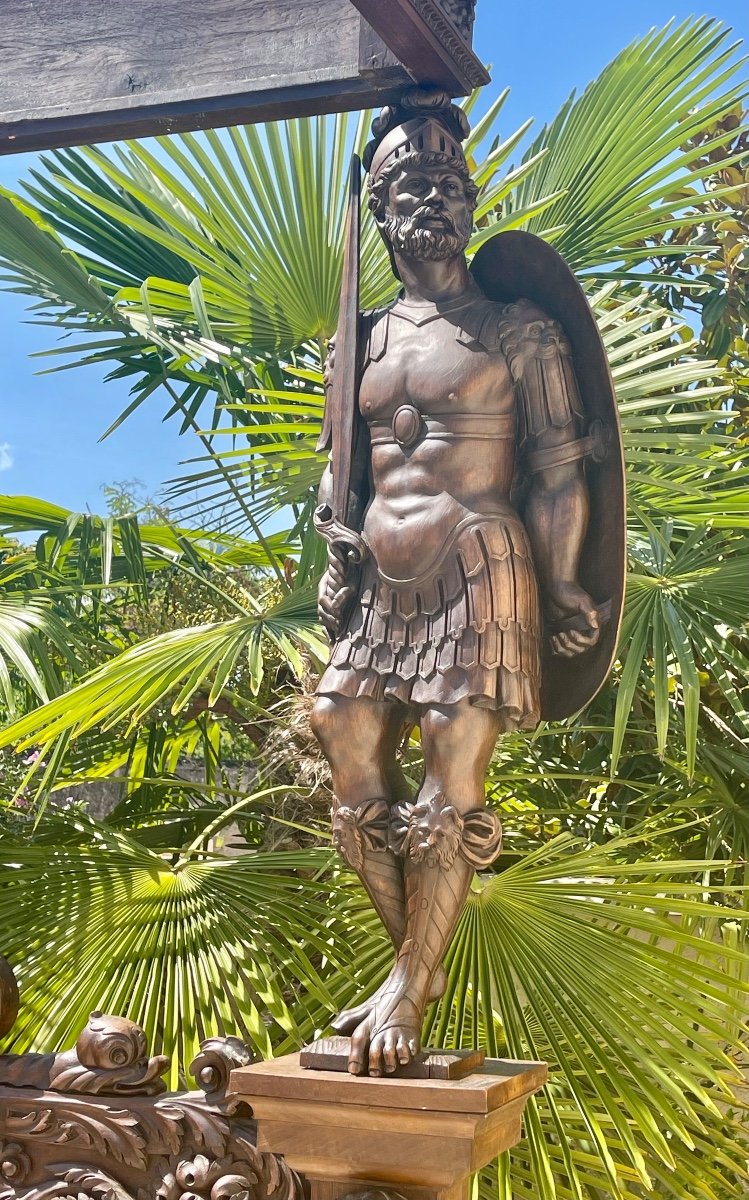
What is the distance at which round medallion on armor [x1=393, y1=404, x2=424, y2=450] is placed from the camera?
1812mm

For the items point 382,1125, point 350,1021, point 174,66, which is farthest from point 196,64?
point 382,1125

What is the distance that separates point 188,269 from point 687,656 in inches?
75.0

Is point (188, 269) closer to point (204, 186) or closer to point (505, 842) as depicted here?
point (204, 186)

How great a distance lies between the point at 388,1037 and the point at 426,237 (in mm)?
1126

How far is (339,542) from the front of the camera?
185cm

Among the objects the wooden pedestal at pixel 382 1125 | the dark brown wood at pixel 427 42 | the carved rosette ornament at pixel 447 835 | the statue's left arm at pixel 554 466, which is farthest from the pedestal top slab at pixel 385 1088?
the dark brown wood at pixel 427 42

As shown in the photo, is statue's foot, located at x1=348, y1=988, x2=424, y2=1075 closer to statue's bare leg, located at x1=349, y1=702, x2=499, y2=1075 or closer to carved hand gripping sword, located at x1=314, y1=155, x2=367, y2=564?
statue's bare leg, located at x1=349, y1=702, x2=499, y2=1075

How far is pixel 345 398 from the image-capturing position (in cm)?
190

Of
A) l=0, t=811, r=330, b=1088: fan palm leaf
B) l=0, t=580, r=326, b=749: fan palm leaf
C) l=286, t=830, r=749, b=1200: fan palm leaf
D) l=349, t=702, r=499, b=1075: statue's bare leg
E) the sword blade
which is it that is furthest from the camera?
l=0, t=580, r=326, b=749: fan palm leaf

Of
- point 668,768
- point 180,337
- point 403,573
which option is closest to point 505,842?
point 668,768

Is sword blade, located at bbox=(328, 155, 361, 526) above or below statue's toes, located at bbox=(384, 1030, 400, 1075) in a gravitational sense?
above

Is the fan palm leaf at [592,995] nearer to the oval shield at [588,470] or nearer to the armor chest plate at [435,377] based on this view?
the oval shield at [588,470]

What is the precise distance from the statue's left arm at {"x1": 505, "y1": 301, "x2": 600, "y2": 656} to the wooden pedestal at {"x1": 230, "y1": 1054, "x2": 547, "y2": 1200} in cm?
64

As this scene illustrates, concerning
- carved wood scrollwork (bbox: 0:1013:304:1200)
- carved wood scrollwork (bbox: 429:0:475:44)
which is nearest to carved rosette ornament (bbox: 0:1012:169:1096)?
carved wood scrollwork (bbox: 0:1013:304:1200)
